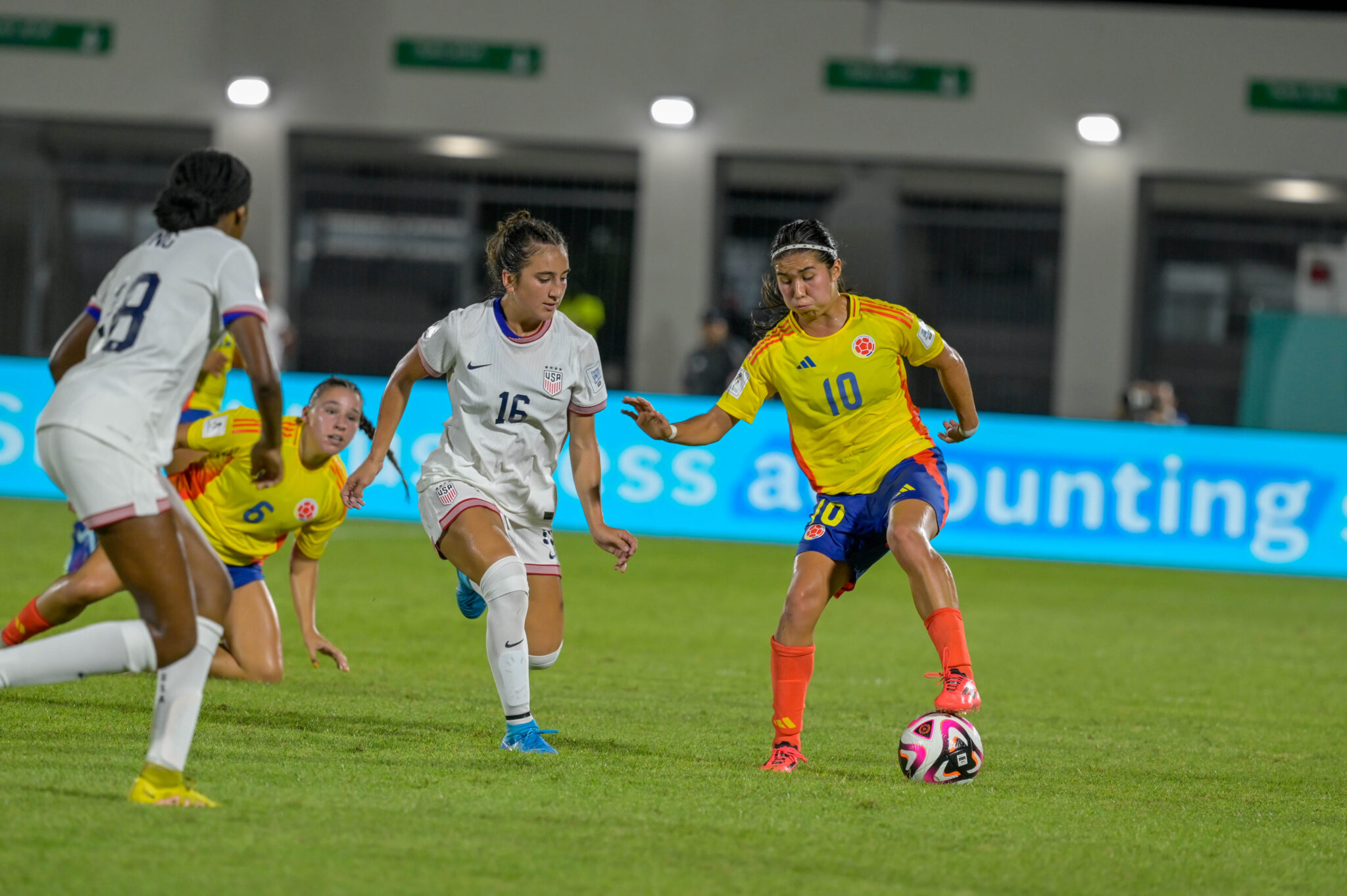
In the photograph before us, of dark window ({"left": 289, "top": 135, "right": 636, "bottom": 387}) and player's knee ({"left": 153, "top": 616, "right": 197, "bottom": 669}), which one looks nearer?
player's knee ({"left": 153, "top": 616, "right": 197, "bottom": 669})

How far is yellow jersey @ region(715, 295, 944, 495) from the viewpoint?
245 inches

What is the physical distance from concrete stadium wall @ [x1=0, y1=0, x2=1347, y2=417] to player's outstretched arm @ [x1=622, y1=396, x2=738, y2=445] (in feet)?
46.5

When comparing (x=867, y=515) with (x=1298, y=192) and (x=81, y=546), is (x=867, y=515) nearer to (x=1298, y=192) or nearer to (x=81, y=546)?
(x=81, y=546)

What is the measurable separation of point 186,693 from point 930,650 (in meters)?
6.04

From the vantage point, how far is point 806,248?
6070 mm

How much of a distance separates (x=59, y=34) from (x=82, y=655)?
17.8 meters

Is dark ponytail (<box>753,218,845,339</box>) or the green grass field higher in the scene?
dark ponytail (<box>753,218,845,339</box>)

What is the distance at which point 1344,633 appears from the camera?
1141cm

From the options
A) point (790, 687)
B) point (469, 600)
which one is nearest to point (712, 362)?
point (469, 600)

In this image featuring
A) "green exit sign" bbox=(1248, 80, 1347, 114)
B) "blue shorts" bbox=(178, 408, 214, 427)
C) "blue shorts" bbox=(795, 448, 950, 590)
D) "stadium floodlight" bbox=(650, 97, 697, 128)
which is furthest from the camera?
"stadium floodlight" bbox=(650, 97, 697, 128)

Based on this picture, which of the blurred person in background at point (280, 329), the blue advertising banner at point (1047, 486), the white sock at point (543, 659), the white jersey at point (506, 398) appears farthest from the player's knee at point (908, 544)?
the blurred person in background at point (280, 329)

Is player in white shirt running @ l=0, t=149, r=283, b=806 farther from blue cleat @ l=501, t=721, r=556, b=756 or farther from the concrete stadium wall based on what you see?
the concrete stadium wall

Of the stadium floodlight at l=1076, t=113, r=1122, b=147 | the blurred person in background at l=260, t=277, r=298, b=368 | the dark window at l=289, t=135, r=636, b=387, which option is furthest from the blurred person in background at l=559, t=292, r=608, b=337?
the stadium floodlight at l=1076, t=113, r=1122, b=147

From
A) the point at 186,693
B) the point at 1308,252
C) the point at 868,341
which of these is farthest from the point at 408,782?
the point at 1308,252
